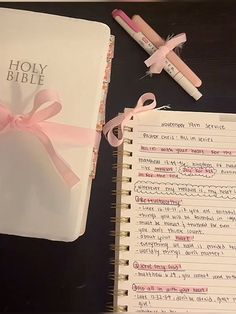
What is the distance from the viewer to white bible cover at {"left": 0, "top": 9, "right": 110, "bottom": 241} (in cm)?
65

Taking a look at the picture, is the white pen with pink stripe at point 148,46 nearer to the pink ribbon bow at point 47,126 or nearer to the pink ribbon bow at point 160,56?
the pink ribbon bow at point 160,56

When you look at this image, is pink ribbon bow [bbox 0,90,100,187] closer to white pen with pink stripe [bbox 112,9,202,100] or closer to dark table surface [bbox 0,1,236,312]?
dark table surface [bbox 0,1,236,312]

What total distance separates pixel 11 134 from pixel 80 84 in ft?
0.35

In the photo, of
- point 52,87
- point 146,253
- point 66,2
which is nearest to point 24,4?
point 66,2

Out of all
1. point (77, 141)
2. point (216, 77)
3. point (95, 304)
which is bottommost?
point (95, 304)

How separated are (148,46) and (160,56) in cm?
3

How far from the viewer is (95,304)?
2.20 feet

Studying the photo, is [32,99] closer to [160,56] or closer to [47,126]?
[47,126]

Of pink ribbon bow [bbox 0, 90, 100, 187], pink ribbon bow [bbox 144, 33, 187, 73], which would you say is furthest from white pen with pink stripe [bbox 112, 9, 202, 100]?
pink ribbon bow [bbox 0, 90, 100, 187]

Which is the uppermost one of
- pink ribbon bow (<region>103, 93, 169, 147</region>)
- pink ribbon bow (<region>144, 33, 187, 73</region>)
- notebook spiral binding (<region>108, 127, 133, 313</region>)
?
pink ribbon bow (<region>144, 33, 187, 73</region>)

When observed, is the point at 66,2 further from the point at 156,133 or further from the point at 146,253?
the point at 146,253

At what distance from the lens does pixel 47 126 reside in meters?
0.66

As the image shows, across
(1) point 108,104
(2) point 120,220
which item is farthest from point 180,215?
(1) point 108,104

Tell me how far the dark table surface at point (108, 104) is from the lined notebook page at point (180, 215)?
26 millimetres
